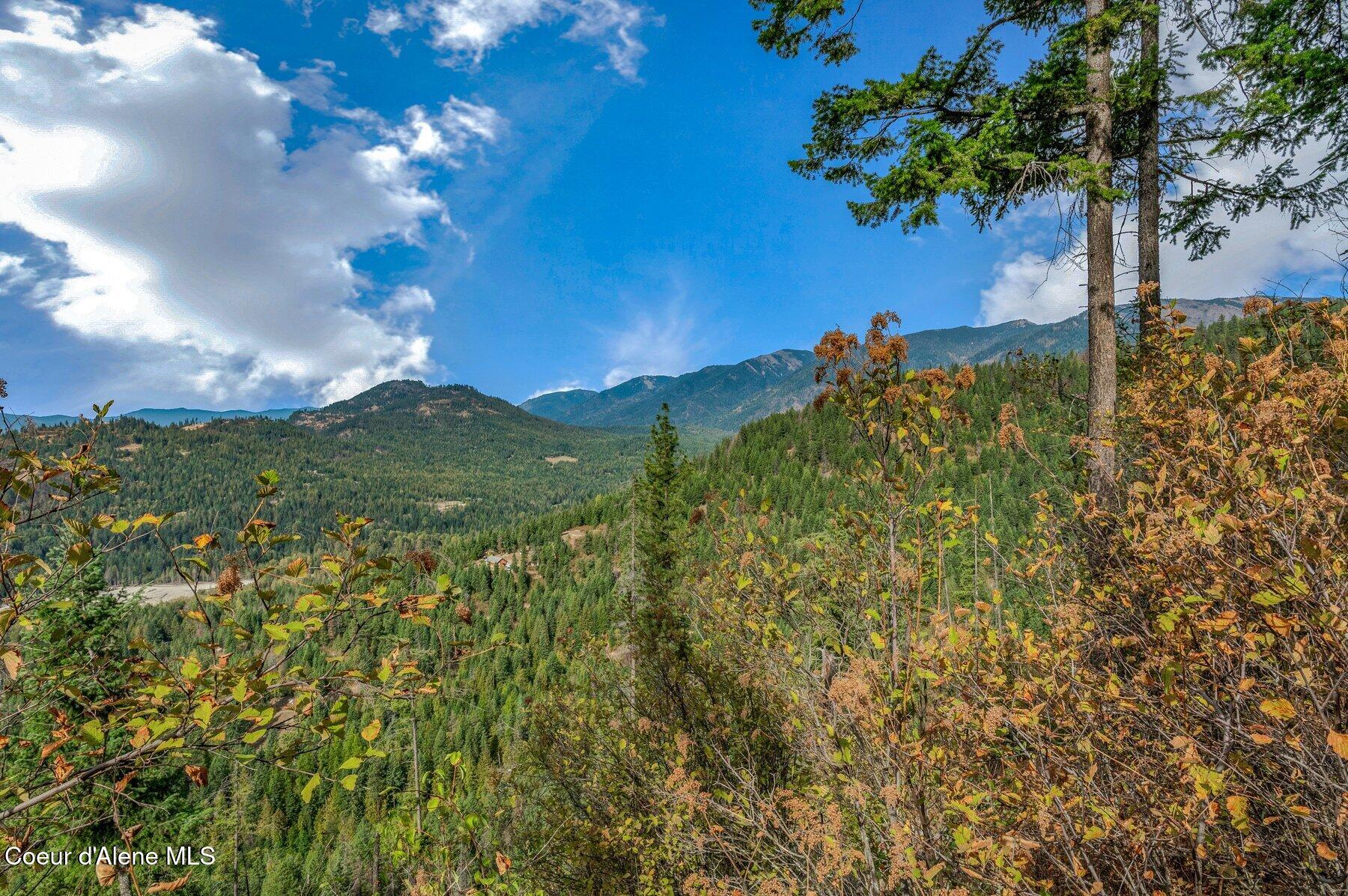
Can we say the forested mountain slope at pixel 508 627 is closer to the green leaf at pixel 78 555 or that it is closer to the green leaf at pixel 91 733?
the green leaf at pixel 91 733

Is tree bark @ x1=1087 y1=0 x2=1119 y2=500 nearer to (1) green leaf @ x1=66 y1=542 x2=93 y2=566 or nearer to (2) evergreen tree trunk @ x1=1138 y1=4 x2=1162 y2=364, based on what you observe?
(2) evergreen tree trunk @ x1=1138 y1=4 x2=1162 y2=364

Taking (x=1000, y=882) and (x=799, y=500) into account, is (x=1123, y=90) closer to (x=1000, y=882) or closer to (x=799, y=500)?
(x=1000, y=882)

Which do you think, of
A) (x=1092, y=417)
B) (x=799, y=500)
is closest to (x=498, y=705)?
(x=799, y=500)

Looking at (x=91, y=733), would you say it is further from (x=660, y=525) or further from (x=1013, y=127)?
(x=660, y=525)

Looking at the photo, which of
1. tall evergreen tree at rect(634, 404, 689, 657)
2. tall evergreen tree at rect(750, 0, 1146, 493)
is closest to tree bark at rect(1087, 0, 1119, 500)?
tall evergreen tree at rect(750, 0, 1146, 493)

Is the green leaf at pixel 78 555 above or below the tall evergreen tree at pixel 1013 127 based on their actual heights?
below

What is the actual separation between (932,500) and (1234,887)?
6.71 ft

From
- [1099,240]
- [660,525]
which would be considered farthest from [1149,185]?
[660,525]

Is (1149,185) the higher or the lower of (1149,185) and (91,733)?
the higher

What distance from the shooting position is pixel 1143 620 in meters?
3.14

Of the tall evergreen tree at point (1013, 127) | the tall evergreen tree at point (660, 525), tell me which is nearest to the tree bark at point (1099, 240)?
the tall evergreen tree at point (1013, 127)

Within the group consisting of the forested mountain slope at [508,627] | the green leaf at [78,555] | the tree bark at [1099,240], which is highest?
the tree bark at [1099,240]

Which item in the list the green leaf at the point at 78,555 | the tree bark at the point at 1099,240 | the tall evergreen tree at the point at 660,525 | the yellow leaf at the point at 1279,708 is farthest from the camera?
the tall evergreen tree at the point at 660,525

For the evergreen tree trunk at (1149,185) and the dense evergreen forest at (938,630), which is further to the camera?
the evergreen tree trunk at (1149,185)
